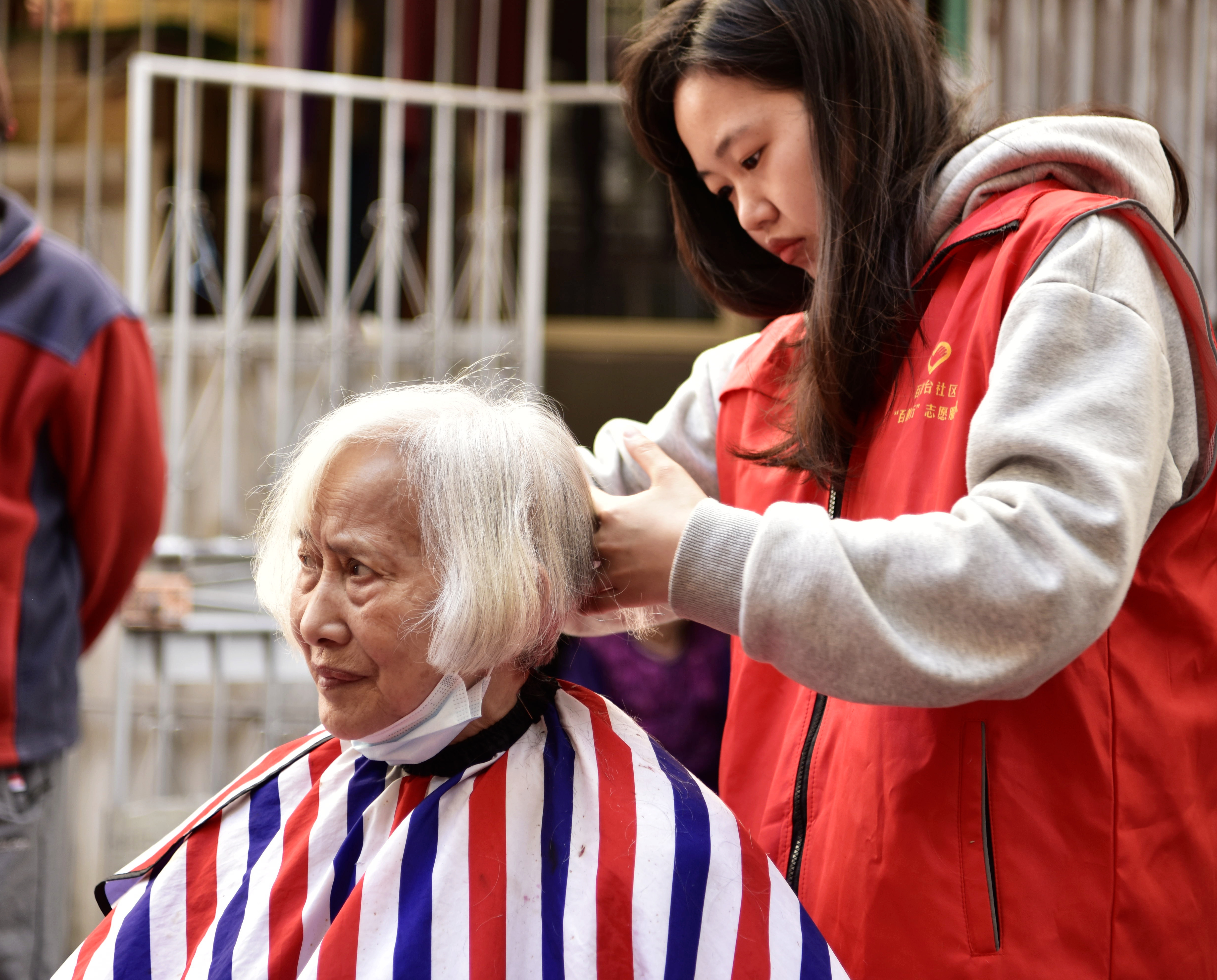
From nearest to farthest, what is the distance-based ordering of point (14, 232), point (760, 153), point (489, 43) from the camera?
point (760, 153)
point (14, 232)
point (489, 43)

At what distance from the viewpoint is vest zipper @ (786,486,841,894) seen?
4.01 ft

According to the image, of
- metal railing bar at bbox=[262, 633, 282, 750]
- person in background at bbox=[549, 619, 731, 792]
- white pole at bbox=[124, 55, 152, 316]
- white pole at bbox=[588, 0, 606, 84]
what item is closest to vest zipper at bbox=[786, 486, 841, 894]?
person in background at bbox=[549, 619, 731, 792]

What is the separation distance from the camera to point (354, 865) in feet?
4.17

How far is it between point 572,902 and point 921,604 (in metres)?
0.48

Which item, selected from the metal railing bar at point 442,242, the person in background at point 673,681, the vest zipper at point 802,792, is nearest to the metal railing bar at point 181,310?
the metal railing bar at point 442,242

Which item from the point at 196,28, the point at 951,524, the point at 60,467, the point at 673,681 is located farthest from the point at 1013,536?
the point at 196,28

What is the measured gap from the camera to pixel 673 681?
2607 millimetres

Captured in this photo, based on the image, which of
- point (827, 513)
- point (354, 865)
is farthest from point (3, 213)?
point (827, 513)

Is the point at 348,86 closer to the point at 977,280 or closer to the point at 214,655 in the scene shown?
the point at 214,655

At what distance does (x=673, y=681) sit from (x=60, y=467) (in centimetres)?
134

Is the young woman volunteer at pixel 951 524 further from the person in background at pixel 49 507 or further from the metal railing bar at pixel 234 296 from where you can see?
the metal railing bar at pixel 234 296

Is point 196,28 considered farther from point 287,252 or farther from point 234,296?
point 234,296

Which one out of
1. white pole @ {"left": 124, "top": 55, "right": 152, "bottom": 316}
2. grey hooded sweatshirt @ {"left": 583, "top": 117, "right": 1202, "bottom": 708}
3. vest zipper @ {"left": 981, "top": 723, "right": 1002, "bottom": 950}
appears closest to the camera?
grey hooded sweatshirt @ {"left": 583, "top": 117, "right": 1202, "bottom": 708}

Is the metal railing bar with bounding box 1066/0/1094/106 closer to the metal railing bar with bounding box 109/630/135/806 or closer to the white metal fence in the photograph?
the white metal fence
